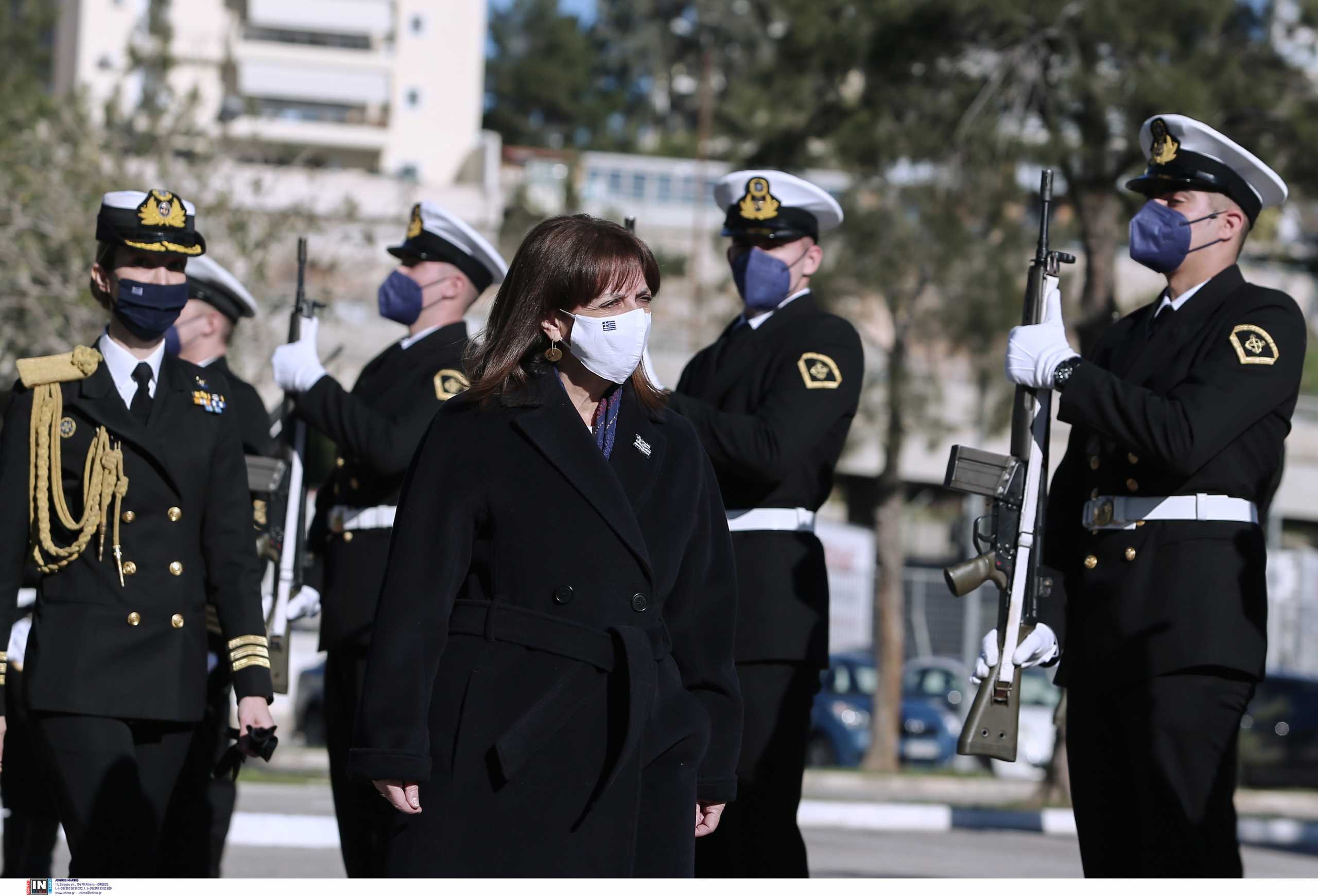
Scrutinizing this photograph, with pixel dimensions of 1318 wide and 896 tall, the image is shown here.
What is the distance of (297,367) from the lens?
665 cm

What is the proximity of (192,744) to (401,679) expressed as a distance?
293 cm

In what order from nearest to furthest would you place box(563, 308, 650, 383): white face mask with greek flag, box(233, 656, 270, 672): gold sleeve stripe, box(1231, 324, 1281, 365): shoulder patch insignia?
1. box(563, 308, 650, 383): white face mask with greek flag
2. box(1231, 324, 1281, 365): shoulder patch insignia
3. box(233, 656, 270, 672): gold sleeve stripe

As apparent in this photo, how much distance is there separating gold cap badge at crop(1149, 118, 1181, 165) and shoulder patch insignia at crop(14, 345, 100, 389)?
296 cm

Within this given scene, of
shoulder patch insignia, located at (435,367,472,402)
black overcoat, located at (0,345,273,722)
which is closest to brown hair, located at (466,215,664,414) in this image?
black overcoat, located at (0,345,273,722)

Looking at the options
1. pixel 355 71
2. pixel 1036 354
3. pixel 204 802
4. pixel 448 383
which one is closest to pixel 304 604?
pixel 204 802

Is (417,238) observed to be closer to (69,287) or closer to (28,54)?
(69,287)

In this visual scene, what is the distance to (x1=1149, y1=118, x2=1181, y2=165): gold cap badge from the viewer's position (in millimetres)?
5645

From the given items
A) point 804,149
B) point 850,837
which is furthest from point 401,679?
point 804,149

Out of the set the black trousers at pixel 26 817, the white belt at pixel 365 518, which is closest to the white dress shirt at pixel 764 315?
the white belt at pixel 365 518

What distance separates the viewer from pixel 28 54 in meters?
60.7

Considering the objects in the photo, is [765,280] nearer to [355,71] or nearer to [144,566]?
[144,566]

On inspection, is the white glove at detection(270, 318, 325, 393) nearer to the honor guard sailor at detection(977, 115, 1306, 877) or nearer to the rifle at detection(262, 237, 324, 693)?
the rifle at detection(262, 237, 324, 693)

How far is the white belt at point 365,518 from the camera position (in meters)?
6.63

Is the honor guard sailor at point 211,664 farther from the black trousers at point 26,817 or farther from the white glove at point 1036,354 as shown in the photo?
the white glove at point 1036,354
